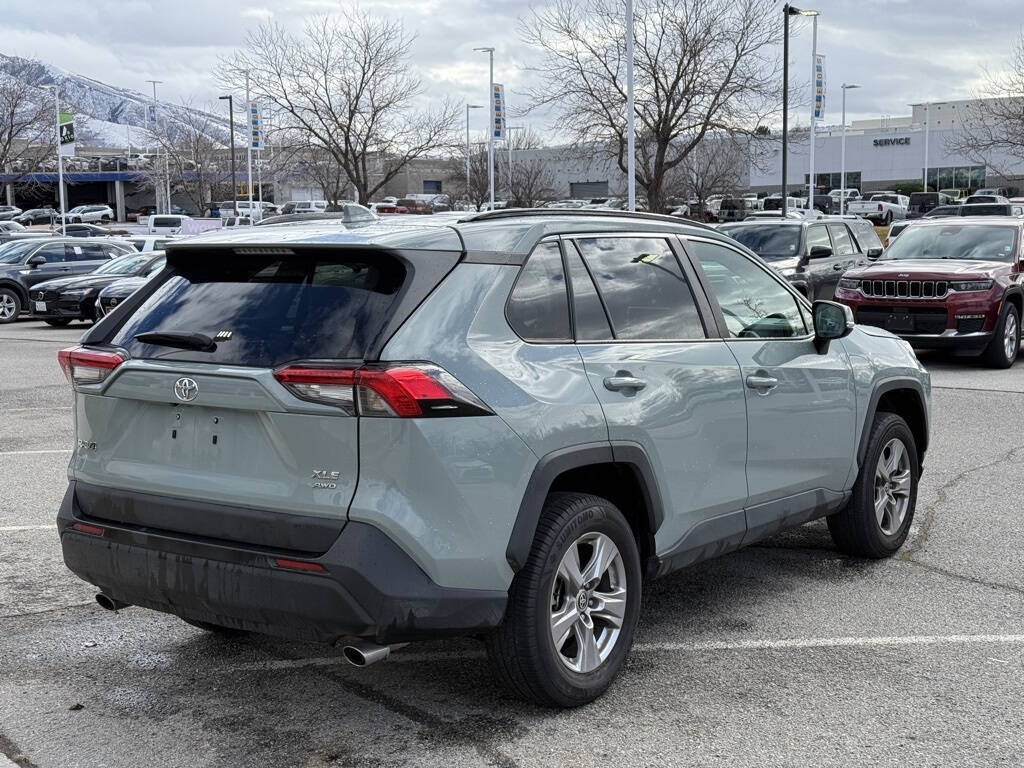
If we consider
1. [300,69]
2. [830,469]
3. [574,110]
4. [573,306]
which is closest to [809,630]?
[830,469]

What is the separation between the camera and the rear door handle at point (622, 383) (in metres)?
4.40

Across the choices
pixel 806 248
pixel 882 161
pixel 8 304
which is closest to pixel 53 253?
pixel 8 304

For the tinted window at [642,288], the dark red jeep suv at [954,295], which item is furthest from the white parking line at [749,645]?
the dark red jeep suv at [954,295]

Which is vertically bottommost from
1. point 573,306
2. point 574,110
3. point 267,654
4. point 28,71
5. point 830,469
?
point 267,654

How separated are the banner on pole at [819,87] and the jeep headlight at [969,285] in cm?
3013

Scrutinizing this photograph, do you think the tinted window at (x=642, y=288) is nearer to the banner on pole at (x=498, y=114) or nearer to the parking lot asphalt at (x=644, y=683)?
the parking lot asphalt at (x=644, y=683)

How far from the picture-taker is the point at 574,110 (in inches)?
1453

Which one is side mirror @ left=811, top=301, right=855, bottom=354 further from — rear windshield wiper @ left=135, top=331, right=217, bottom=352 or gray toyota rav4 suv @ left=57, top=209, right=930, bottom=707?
rear windshield wiper @ left=135, top=331, right=217, bottom=352

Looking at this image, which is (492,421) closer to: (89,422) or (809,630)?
(89,422)

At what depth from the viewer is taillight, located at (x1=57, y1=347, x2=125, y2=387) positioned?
426 cm

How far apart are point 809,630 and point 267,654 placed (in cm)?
232

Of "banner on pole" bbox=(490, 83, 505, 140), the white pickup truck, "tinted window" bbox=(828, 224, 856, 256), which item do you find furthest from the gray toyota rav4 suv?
the white pickup truck

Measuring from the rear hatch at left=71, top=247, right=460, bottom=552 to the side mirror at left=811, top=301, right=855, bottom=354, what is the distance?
227cm

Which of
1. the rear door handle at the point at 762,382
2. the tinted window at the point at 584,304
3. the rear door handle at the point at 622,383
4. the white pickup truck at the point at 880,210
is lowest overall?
the rear door handle at the point at 762,382
